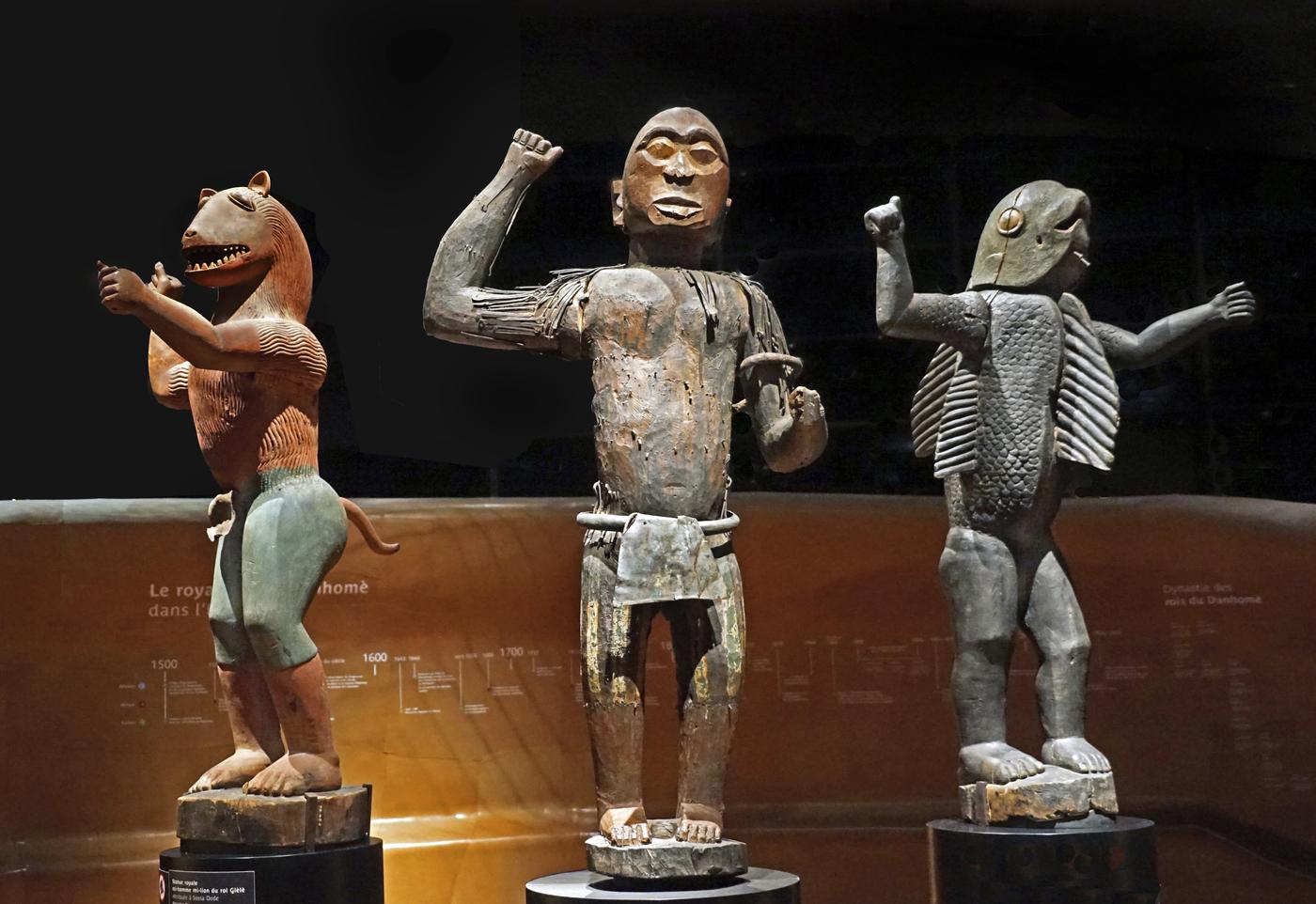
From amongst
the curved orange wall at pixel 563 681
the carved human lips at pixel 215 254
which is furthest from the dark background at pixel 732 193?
the carved human lips at pixel 215 254

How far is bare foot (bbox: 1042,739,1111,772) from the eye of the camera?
3.40m

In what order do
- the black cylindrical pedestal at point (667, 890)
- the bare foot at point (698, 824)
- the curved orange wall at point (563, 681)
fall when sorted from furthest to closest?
the curved orange wall at point (563, 681) → the bare foot at point (698, 824) → the black cylindrical pedestal at point (667, 890)

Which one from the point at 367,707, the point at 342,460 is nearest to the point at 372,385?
the point at 342,460

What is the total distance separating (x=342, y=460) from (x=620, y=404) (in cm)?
145

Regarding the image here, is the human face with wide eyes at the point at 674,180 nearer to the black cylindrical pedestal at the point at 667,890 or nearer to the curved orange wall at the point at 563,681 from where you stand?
the black cylindrical pedestal at the point at 667,890

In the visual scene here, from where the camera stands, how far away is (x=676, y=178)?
126 inches

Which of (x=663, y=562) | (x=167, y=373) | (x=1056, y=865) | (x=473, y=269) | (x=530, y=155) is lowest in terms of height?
(x=1056, y=865)

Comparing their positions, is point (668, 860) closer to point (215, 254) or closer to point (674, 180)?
→ point (674, 180)

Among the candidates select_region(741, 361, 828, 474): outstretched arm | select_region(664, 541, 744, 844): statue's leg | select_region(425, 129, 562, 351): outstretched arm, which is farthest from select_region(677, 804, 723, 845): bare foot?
select_region(425, 129, 562, 351): outstretched arm

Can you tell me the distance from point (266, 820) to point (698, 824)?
0.88 metres

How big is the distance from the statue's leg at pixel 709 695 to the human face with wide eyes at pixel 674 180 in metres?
0.69

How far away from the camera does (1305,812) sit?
4465 millimetres

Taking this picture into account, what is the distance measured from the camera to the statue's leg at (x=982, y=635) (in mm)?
3502

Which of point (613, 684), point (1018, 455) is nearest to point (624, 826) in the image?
point (613, 684)
